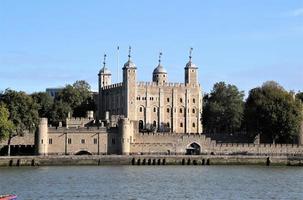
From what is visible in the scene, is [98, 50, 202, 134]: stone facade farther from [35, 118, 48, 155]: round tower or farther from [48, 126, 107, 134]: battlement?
[35, 118, 48, 155]: round tower

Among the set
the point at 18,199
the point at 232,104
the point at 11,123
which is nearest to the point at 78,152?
the point at 11,123

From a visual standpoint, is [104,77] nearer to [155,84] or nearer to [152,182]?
[155,84]

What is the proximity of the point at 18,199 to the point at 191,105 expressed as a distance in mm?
76654

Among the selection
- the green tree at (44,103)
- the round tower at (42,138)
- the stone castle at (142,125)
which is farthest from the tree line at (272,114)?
the green tree at (44,103)

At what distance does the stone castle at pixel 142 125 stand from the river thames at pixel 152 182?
12321mm

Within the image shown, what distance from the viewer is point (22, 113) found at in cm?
9638

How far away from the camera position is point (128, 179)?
2643 inches

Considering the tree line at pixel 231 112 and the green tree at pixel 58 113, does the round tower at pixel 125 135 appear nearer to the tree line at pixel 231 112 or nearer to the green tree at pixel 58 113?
the tree line at pixel 231 112

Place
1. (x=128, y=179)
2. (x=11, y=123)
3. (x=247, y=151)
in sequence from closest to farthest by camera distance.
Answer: (x=128, y=179) → (x=11, y=123) → (x=247, y=151)

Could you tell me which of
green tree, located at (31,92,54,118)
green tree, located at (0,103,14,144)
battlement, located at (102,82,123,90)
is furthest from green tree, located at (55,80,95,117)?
green tree, located at (0,103,14,144)

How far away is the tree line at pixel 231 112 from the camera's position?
96312 millimetres

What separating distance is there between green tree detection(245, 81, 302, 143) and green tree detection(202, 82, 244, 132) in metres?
11.3

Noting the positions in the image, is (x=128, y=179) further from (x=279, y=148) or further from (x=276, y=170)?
(x=279, y=148)

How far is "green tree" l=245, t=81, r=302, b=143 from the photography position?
325 feet
